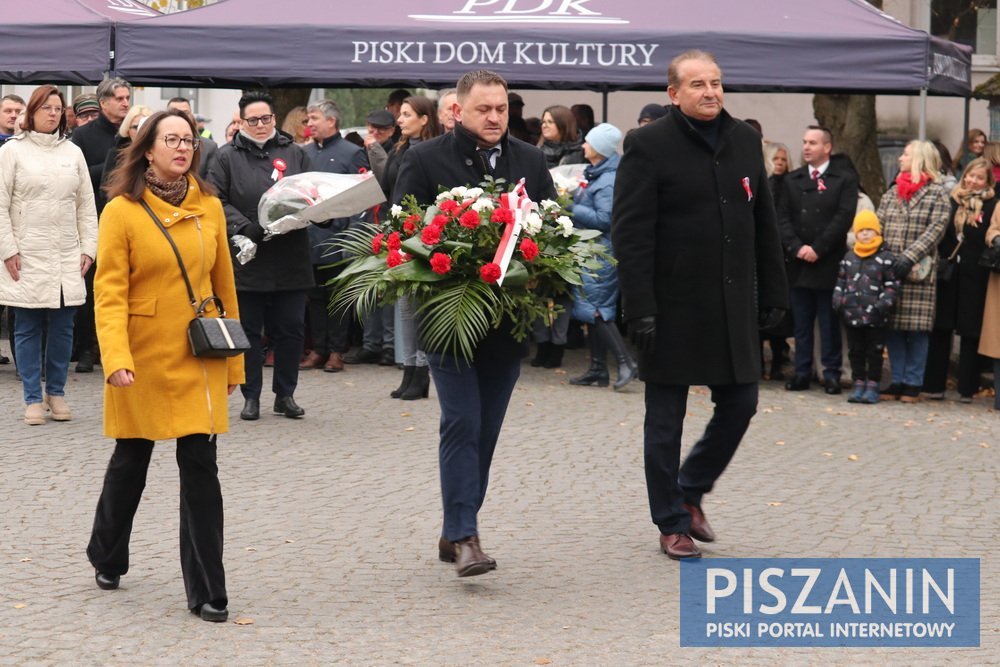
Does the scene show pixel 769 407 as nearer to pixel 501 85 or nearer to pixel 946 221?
pixel 946 221

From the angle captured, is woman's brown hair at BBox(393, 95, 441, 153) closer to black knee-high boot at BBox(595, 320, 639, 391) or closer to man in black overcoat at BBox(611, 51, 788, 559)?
black knee-high boot at BBox(595, 320, 639, 391)

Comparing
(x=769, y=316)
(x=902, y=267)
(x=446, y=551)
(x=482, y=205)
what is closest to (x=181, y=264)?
(x=482, y=205)

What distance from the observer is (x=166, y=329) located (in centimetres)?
579

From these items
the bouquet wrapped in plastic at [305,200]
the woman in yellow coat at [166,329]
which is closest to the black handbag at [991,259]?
the bouquet wrapped in plastic at [305,200]

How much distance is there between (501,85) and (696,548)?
2.11 m

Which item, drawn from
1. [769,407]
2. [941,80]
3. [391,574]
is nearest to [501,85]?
[391,574]

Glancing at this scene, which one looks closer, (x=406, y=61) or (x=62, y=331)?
(x=62, y=331)

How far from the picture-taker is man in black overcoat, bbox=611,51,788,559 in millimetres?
6539

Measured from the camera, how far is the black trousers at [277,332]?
33.7 feet

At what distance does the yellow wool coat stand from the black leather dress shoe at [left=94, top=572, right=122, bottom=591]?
23.7 inches

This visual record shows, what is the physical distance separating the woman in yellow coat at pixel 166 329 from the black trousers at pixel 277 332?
436 centimetres

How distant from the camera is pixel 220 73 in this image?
1289 centimetres

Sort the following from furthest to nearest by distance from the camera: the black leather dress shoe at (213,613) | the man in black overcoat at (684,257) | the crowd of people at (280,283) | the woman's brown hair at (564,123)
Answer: the woman's brown hair at (564,123), the man in black overcoat at (684,257), the crowd of people at (280,283), the black leather dress shoe at (213,613)

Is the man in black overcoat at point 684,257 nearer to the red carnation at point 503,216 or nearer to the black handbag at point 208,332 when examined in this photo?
the red carnation at point 503,216
